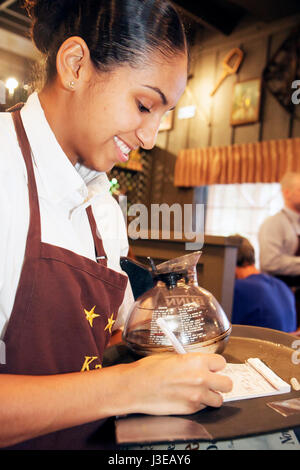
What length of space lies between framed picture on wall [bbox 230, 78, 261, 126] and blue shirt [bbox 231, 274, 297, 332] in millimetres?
2997

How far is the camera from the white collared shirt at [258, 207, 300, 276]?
256 centimetres

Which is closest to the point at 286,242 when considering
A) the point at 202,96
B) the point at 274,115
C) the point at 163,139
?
the point at 274,115

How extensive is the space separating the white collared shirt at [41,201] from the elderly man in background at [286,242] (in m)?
1.96

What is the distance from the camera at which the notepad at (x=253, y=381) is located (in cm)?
58

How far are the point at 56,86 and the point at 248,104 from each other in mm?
4102

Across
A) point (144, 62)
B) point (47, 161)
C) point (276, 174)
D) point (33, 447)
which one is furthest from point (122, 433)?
point (276, 174)

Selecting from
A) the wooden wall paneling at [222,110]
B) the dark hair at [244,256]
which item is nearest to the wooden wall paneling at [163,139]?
the wooden wall paneling at [222,110]

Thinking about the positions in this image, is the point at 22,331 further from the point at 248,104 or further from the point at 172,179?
the point at 172,179

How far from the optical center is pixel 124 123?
68 centimetres

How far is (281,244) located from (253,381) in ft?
7.09

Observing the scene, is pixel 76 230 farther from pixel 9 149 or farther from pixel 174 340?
pixel 174 340

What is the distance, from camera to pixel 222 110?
4688 mm

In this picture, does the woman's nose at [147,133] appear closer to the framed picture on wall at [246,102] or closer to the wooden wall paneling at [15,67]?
the wooden wall paneling at [15,67]

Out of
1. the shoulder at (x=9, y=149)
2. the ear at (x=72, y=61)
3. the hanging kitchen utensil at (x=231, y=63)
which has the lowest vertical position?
the shoulder at (x=9, y=149)
